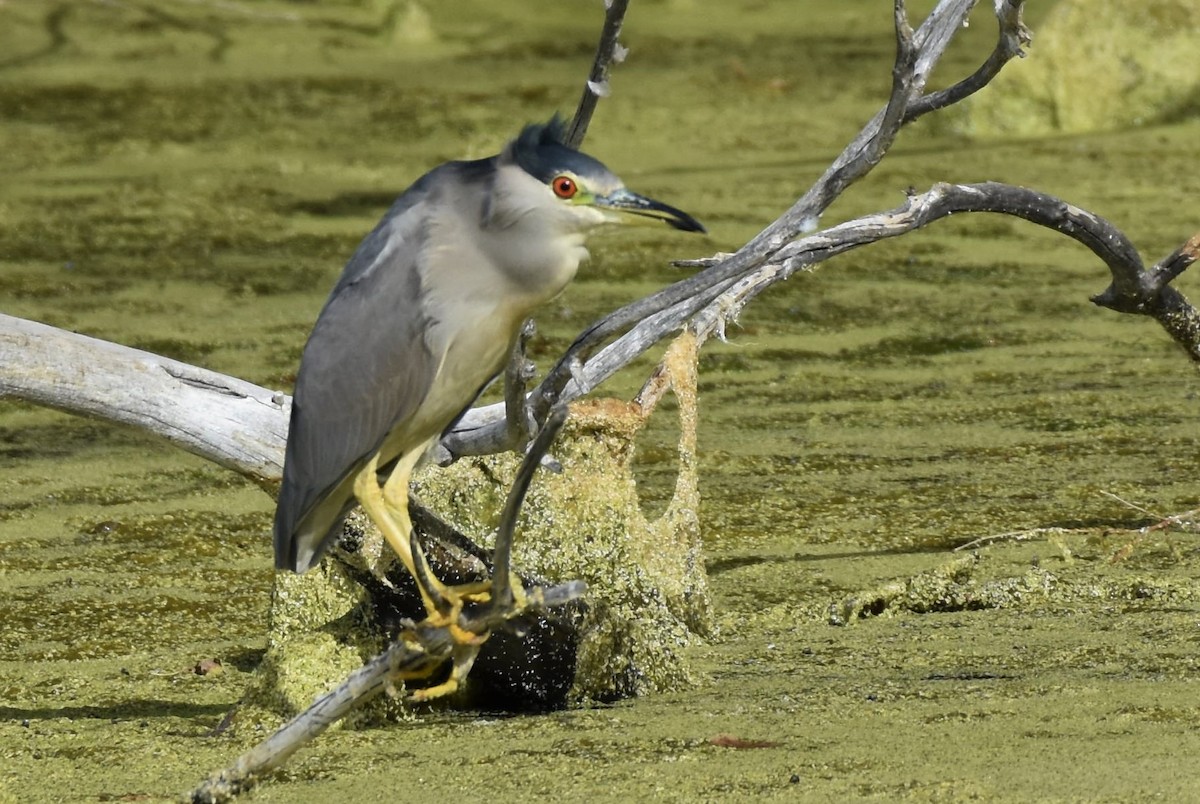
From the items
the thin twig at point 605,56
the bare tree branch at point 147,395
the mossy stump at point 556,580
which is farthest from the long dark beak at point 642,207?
the bare tree branch at point 147,395

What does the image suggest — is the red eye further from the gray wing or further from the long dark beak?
the gray wing

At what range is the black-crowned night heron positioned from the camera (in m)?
2.84

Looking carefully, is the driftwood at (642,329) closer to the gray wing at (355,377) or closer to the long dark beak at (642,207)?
the gray wing at (355,377)

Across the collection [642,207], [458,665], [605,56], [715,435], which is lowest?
[458,665]

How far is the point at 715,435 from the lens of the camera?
533 cm

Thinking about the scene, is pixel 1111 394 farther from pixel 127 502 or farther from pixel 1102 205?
pixel 127 502

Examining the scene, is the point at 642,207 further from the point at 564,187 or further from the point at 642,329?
the point at 642,329

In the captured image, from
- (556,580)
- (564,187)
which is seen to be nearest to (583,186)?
(564,187)

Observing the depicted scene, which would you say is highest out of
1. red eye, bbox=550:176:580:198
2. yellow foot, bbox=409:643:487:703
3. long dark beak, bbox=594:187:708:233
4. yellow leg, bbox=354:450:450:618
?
red eye, bbox=550:176:580:198

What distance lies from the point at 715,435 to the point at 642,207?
8.51 ft

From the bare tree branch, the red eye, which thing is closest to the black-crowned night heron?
the red eye

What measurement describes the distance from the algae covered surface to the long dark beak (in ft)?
2.94

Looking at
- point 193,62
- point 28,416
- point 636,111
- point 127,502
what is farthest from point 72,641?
point 193,62

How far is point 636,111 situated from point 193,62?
8.51ft
